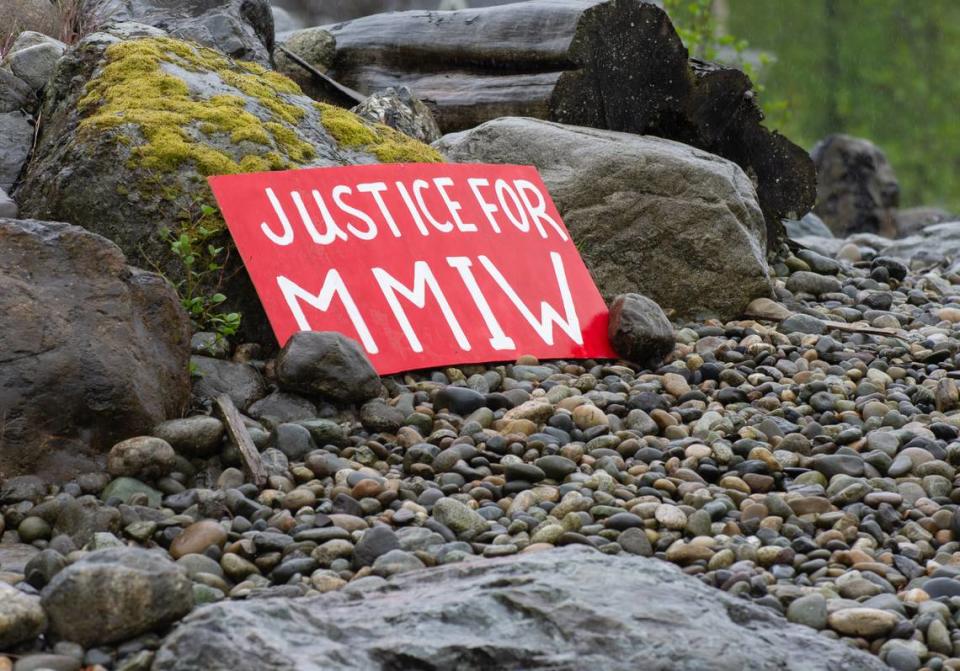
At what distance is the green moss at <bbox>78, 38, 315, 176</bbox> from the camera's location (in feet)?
16.9

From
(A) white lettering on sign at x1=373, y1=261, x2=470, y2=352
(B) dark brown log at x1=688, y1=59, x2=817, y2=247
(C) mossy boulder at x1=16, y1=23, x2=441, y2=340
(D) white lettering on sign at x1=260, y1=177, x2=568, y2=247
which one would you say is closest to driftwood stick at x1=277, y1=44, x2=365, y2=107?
(C) mossy boulder at x1=16, y1=23, x2=441, y2=340

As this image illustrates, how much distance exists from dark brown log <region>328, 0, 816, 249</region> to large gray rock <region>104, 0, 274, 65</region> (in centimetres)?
109

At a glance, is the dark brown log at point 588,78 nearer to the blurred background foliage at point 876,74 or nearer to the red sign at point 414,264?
the red sign at point 414,264

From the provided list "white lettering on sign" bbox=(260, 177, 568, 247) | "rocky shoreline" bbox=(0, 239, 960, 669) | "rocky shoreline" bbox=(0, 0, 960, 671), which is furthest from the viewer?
"white lettering on sign" bbox=(260, 177, 568, 247)

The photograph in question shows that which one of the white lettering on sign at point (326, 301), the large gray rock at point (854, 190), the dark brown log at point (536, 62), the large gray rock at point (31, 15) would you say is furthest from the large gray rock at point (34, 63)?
the large gray rock at point (854, 190)

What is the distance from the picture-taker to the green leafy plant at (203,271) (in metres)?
4.69

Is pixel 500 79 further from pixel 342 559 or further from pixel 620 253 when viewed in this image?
pixel 342 559

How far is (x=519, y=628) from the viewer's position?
2523 millimetres

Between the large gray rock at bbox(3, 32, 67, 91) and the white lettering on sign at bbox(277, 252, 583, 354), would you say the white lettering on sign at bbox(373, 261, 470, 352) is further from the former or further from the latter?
the large gray rock at bbox(3, 32, 67, 91)

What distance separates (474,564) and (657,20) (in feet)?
16.4

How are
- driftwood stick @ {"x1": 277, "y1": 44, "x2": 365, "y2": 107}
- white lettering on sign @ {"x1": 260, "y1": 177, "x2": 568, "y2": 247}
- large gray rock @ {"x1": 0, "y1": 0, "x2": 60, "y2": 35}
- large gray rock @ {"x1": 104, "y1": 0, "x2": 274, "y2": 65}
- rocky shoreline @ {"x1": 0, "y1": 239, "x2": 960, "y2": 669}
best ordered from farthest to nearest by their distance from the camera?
large gray rock @ {"x1": 0, "y1": 0, "x2": 60, "y2": 35} → driftwood stick @ {"x1": 277, "y1": 44, "x2": 365, "y2": 107} → large gray rock @ {"x1": 104, "y1": 0, "x2": 274, "y2": 65} → white lettering on sign @ {"x1": 260, "y1": 177, "x2": 568, "y2": 247} → rocky shoreline @ {"x1": 0, "y1": 239, "x2": 960, "y2": 669}

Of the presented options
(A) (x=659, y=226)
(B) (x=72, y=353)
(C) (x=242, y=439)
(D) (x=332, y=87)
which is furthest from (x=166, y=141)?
(D) (x=332, y=87)

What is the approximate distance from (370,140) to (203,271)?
1.34 metres

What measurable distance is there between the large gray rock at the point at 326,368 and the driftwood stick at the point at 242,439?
0.28m
